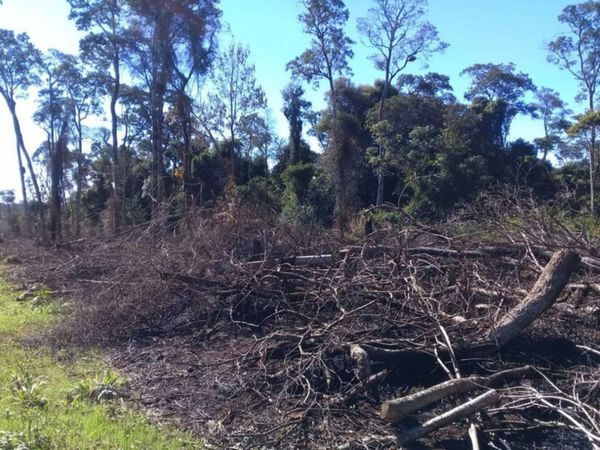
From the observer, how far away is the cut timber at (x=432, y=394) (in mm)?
4309

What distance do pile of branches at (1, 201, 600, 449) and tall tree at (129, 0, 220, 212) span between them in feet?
53.8

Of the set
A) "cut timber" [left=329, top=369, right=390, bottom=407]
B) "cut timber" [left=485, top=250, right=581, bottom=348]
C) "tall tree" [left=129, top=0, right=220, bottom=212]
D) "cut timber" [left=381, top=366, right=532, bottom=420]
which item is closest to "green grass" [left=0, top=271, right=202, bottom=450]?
"cut timber" [left=329, top=369, right=390, bottom=407]

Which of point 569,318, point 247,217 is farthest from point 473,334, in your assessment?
point 247,217

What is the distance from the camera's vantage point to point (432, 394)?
4.45m

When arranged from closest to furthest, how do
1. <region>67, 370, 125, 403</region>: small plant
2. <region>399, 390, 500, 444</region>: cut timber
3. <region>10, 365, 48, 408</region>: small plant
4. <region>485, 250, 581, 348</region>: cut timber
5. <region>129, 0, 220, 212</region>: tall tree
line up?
<region>399, 390, 500, 444</region>: cut timber → <region>10, 365, 48, 408</region>: small plant → <region>67, 370, 125, 403</region>: small plant → <region>485, 250, 581, 348</region>: cut timber → <region>129, 0, 220, 212</region>: tall tree

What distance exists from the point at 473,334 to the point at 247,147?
2604 cm

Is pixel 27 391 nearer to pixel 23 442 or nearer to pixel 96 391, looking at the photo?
pixel 96 391

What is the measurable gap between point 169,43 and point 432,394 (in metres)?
22.9

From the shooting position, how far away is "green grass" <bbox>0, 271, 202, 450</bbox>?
14.0 ft

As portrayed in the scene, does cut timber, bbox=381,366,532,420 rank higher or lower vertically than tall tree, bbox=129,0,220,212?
lower

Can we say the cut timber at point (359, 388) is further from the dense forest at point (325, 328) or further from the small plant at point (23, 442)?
the small plant at point (23, 442)

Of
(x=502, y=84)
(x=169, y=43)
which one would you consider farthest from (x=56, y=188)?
(x=502, y=84)

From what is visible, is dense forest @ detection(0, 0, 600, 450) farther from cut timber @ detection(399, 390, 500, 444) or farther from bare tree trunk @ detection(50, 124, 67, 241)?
bare tree trunk @ detection(50, 124, 67, 241)

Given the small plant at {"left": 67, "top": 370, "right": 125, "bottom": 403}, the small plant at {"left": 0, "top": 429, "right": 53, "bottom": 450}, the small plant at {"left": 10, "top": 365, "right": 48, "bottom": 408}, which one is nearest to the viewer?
the small plant at {"left": 0, "top": 429, "right": 53, "bottom": 450}
